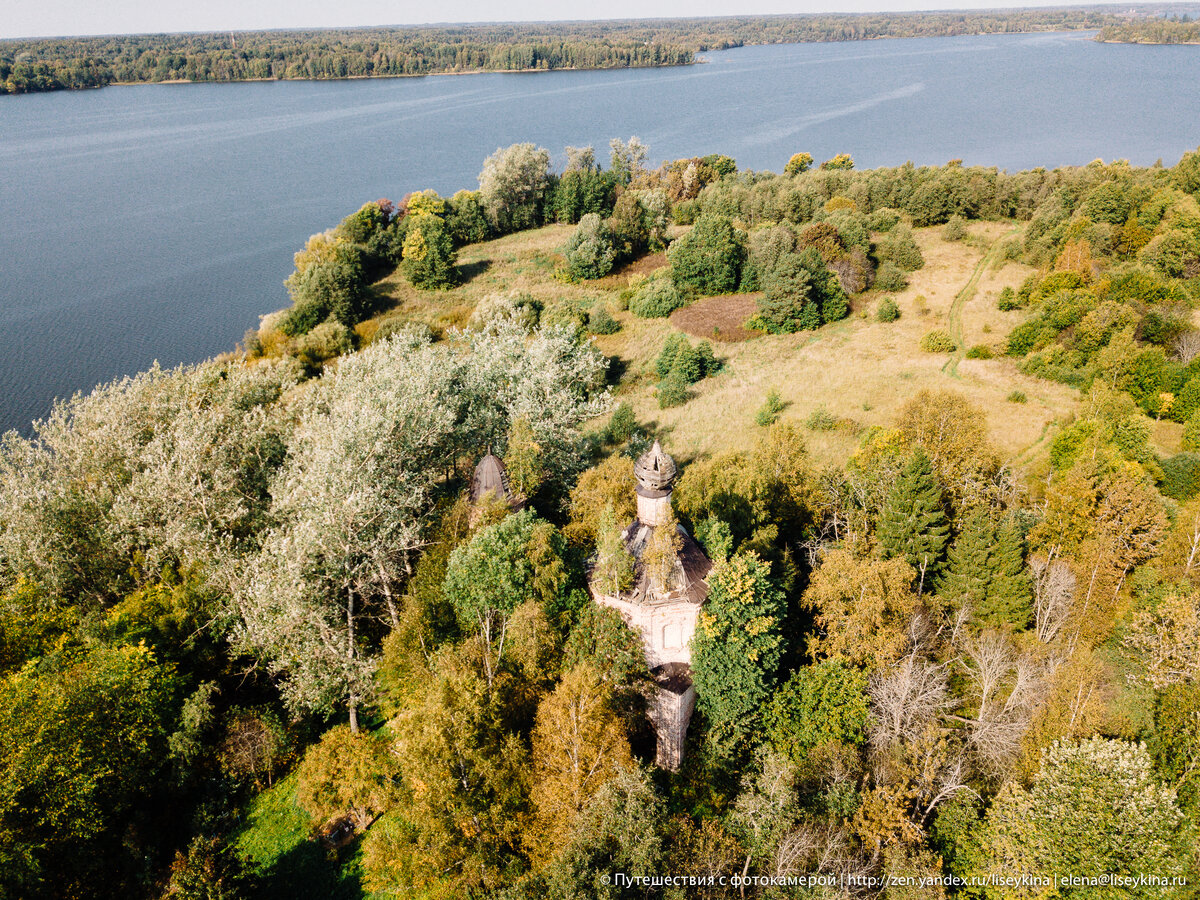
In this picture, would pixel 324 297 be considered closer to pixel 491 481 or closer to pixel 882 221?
pixel 491 481

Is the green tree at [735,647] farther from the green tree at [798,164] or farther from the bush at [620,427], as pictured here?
the green tree at [798,164]

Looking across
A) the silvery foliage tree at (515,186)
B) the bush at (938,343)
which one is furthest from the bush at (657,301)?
the silvery foliage tree at (515,186)

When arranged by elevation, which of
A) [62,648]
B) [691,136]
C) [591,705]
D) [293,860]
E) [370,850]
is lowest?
[293,860]

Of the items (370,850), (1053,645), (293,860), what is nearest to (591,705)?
(370,850)

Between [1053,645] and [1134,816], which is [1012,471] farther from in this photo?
[1134,816]

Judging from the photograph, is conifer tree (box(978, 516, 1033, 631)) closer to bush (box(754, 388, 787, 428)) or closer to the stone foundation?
the stone foundation

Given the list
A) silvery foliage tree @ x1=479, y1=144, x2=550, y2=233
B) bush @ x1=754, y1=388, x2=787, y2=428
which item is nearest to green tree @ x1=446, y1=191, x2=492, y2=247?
silvery foliage tree @ x1=479, y1=144, x2=550, y2=233
